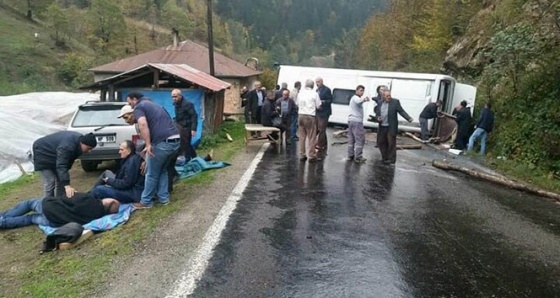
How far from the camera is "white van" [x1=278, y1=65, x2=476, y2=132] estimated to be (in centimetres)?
1762

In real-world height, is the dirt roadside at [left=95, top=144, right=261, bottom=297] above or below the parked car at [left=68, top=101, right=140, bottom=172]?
below

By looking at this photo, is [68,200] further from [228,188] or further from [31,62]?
[31,62]

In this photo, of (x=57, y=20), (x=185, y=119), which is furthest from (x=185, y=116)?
(x=57, y=20)

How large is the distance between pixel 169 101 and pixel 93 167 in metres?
3.79

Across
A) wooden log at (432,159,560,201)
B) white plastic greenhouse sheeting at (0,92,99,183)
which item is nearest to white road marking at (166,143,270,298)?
wooden log at (432,159,560,201)

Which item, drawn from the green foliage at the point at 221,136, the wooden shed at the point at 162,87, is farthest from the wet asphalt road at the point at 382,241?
the wooden shed at the point at 162,87

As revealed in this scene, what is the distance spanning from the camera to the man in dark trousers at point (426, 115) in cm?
1680

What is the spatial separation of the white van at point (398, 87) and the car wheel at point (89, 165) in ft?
31.1

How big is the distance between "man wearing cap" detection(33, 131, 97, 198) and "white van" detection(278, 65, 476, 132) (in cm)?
1300

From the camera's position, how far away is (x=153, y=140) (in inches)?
282

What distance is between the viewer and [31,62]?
4759 centimetres

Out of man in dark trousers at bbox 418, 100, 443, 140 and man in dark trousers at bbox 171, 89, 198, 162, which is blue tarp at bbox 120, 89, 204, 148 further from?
man in dark trousers at bbox 418, 100, 443, 140

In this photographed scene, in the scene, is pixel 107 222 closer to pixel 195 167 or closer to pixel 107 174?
pixel 107 174

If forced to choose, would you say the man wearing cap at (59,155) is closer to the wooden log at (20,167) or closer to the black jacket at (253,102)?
the wooden log at (20,167)
